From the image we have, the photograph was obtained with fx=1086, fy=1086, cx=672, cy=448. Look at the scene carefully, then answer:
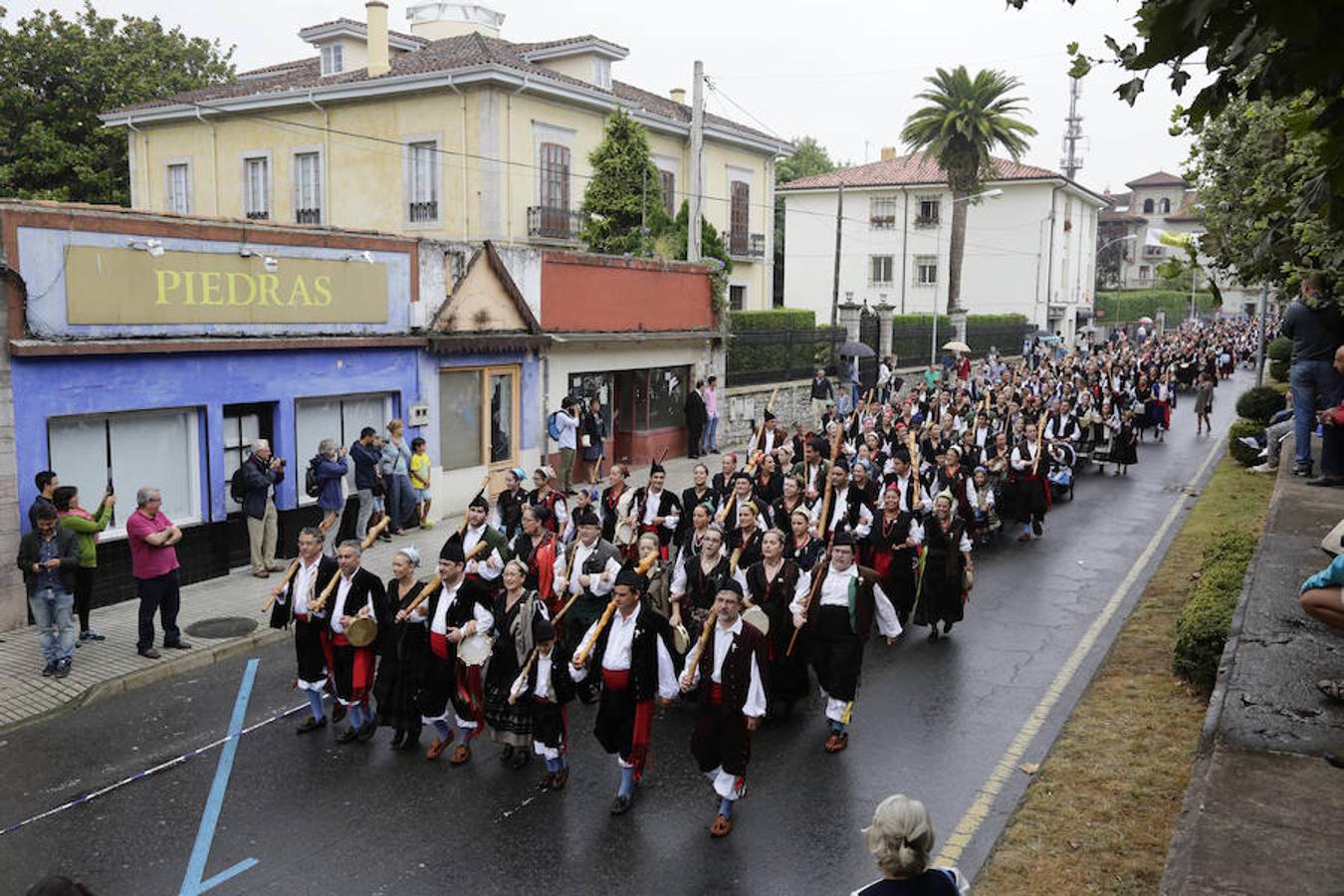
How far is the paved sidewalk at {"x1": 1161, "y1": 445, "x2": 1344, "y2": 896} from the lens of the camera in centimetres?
510

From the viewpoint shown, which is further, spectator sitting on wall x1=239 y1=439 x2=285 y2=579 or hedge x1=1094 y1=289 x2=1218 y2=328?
hedge x1=1094 y1=289 x2=1218 y2=328

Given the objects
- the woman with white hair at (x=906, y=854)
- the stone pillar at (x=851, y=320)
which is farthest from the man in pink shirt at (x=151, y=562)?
the stone pillar at (x=851, y=320)

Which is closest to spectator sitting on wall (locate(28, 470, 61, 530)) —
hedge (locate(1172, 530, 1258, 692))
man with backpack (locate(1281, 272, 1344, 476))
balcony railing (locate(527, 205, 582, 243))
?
hedge (locate(1172, 530, 1258, 692))

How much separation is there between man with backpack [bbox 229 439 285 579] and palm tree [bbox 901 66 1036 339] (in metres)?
35.6

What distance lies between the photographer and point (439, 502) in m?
17.9

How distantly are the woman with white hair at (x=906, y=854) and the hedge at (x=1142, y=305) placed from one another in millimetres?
75643

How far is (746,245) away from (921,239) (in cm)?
2045

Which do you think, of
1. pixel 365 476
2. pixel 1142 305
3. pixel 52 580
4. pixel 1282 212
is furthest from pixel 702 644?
pixel 1142 305

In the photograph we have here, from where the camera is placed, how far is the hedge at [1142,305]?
258 ft

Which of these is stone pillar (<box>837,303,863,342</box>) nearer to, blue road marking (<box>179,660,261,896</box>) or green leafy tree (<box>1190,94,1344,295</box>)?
green leafy tree (<box>1190,94,1344,295</box>)

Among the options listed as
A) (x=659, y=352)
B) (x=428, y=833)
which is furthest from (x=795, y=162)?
(x=428, y=833)

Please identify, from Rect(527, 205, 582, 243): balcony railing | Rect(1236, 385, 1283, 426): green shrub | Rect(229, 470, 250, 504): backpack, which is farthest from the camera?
Rect(527, 205, 582, 243): balcony railing

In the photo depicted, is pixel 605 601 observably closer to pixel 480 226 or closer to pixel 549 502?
pixel 549 502

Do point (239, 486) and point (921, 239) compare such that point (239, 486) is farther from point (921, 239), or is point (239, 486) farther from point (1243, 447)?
point (921, 239)
